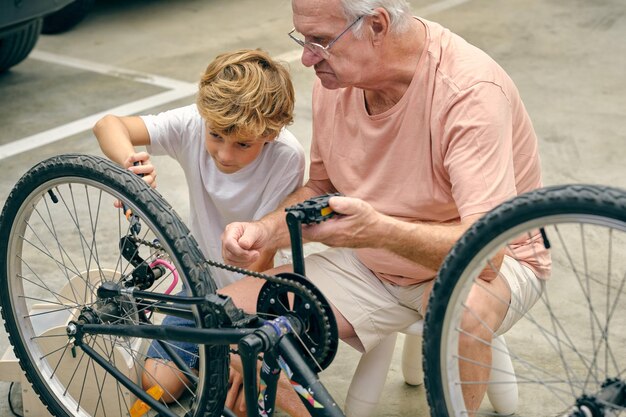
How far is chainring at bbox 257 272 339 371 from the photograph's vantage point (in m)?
2.11

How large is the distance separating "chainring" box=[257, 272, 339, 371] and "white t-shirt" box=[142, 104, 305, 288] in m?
0.51

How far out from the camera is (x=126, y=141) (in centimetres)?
258

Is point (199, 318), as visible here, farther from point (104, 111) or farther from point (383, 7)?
point (104, 111)

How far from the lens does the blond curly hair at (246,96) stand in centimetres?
244

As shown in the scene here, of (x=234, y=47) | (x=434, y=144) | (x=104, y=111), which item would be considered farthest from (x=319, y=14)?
(x=234, y=47)

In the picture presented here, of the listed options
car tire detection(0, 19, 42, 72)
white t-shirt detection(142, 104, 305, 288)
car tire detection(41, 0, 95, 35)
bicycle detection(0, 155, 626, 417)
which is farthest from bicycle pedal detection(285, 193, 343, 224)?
car tire detection(41, 0, 95, 35)

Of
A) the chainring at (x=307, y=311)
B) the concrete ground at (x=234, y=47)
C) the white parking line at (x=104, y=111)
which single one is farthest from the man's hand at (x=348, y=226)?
the white parking line at (x=104, y=111)

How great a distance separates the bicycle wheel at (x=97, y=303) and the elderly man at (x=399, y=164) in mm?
161

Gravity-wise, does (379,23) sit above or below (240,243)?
above

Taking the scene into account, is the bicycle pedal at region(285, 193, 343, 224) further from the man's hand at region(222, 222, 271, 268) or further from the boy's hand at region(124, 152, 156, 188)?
the boy's hand at region(124, 152, 156, 188)

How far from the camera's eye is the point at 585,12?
6648 millimetres

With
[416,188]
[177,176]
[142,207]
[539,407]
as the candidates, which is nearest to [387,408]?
[539,407]

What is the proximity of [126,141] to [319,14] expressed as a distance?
0.61 metres

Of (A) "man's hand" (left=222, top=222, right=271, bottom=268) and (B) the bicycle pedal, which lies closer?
(B) the bicycle pedal
